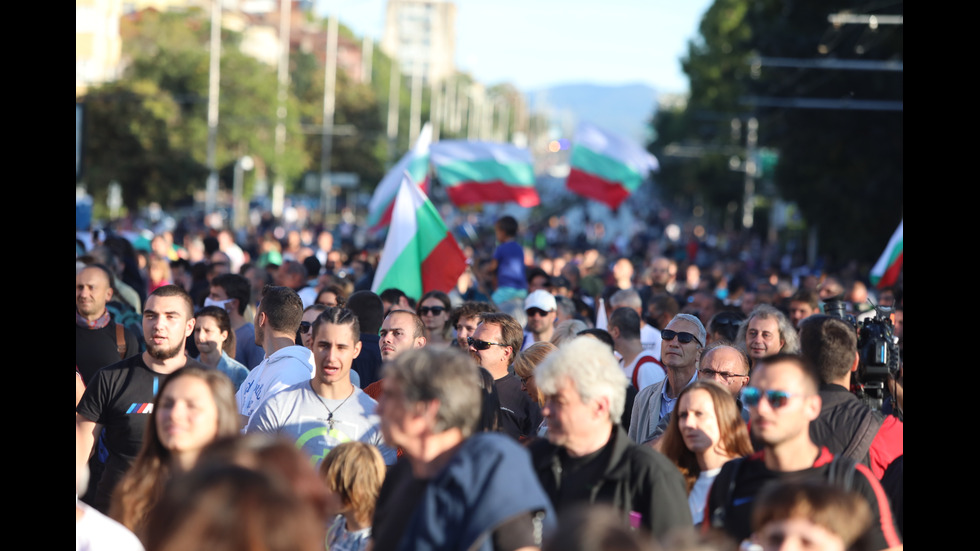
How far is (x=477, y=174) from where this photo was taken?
24953mm

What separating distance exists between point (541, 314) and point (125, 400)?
4.58 metres

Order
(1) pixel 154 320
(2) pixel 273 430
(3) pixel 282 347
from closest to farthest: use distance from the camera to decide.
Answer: (2) pixel 273 430 → (1) pixel 154 320 → (3) pixel 282 347

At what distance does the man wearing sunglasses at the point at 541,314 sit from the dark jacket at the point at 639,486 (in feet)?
18.7

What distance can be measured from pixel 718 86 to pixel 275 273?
54896mm

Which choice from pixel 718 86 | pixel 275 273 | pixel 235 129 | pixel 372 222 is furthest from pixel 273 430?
pixel 718 86

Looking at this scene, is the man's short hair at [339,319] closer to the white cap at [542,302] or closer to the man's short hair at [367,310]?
the man's short hair at [367,310]

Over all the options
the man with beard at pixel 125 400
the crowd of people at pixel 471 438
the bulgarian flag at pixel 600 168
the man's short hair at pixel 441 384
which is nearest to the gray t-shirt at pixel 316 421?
the crowd of people at pixel 471 438

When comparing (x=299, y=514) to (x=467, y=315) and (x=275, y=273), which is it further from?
(x=275, y=273)

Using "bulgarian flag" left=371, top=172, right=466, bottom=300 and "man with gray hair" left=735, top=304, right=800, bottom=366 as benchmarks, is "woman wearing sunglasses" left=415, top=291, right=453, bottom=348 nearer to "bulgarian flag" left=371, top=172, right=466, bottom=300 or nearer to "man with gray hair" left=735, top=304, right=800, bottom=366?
"bulgarian flag" left=371, top=172, right=466, bottom=300

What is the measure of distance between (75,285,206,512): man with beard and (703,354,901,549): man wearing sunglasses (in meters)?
2.68

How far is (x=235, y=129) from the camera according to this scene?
175 ft

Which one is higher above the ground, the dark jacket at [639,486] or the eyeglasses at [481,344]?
the eyeglasses at [481,344]

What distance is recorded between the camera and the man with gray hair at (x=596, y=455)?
4.62 m

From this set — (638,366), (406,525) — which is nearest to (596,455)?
(406,525)
